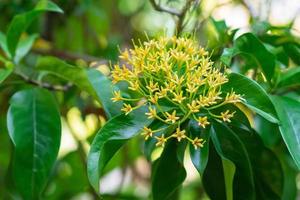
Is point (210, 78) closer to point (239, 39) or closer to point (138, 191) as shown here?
point (239, 39)

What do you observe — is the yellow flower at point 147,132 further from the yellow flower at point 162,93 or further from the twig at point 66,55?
the twig at point 66,55

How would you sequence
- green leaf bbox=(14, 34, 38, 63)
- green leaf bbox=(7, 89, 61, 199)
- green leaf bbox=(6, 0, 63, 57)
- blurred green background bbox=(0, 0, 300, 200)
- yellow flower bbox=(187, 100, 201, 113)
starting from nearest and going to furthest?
yellow flower bbox=(187, 100, 201, 113), green leaf bbox=(7, 89, 61, 199), green leaf bbox=(6, 0, 63, 57), green leaf bbox=(14, 34, 38, 63), blurred green background bbox=(0, 0, 300, 200)

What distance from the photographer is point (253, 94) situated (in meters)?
0.76

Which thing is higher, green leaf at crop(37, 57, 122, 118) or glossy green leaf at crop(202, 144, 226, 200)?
green leaf at crop(37, 57, 122, 118)

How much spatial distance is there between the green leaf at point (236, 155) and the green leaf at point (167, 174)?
0.22ft

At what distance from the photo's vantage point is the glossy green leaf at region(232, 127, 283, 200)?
89cm

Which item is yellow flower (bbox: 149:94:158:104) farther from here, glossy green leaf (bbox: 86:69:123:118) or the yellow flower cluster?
glossy green leaf (bbox: 86:69:123:118)

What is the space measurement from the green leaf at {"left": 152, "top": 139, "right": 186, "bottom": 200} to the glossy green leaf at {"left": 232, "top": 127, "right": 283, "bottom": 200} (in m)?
0.12

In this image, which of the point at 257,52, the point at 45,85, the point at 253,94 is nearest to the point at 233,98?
the point at 253,94

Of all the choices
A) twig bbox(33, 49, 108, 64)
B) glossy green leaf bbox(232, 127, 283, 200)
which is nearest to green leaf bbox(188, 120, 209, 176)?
glossy green leaf bbox(232, 127, 283, 200)

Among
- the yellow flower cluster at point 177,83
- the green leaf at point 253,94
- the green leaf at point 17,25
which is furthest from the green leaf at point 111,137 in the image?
the green leaf at point 17,25

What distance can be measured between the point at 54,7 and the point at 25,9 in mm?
575

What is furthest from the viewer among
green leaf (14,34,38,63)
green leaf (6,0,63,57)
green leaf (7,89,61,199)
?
green leaf (14,34,38,63)

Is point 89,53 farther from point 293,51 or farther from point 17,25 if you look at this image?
point 293,51
